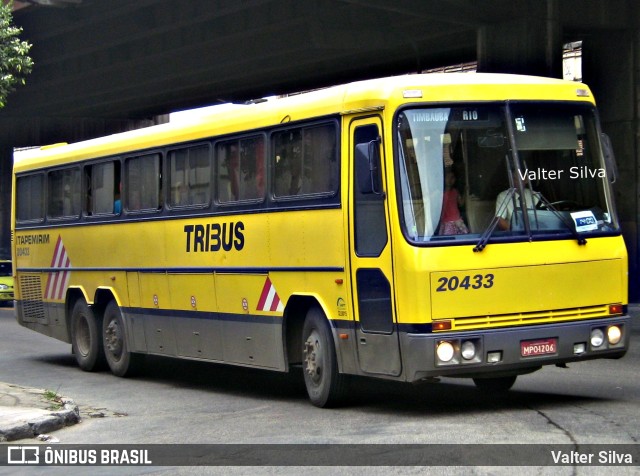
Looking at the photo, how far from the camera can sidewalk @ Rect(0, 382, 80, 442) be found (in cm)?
1089

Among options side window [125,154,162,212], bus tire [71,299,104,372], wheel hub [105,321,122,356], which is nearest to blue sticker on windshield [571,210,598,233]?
side window [125,154,162,212]

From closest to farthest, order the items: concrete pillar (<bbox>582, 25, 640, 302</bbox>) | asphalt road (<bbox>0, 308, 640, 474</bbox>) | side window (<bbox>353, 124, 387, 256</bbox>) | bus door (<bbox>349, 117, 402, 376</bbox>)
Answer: asphalt road (<bbox>0, 308, 640, 474</bbox>), bus door (<bbox>349, 117, 402, 376</bbox>), side window (<bbox>353, 124, 387, 256</bbox>), concrete pillar (<bbox>582, 25, 640, 302</bbox>)

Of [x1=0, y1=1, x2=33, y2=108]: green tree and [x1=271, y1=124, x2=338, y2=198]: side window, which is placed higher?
[x1=0, y1=1, x2=33, y2=108]: green tree

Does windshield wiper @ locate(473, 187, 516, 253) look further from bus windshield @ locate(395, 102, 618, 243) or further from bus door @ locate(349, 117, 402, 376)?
bus door @ locate(349, 117, 402, 376)

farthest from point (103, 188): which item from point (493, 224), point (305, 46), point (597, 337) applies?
point (305, 46)

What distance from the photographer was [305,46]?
38031 mm

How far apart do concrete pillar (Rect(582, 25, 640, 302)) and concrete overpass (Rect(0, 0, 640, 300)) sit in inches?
1.0

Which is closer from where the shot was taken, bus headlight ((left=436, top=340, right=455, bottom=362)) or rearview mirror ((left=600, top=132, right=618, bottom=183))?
bus headlight ((left=436, top=340, right=455, bottom=362))

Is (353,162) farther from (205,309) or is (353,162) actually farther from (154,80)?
(154,80)

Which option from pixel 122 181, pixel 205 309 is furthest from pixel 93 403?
pixel 122 181

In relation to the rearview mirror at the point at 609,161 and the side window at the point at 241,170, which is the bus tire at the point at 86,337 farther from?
the rearview mirror at the point at 609,161

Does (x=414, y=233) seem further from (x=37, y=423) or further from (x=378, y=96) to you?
(x=37, y=423)

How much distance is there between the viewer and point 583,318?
1133 cm

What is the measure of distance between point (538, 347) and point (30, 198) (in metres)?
11.0
